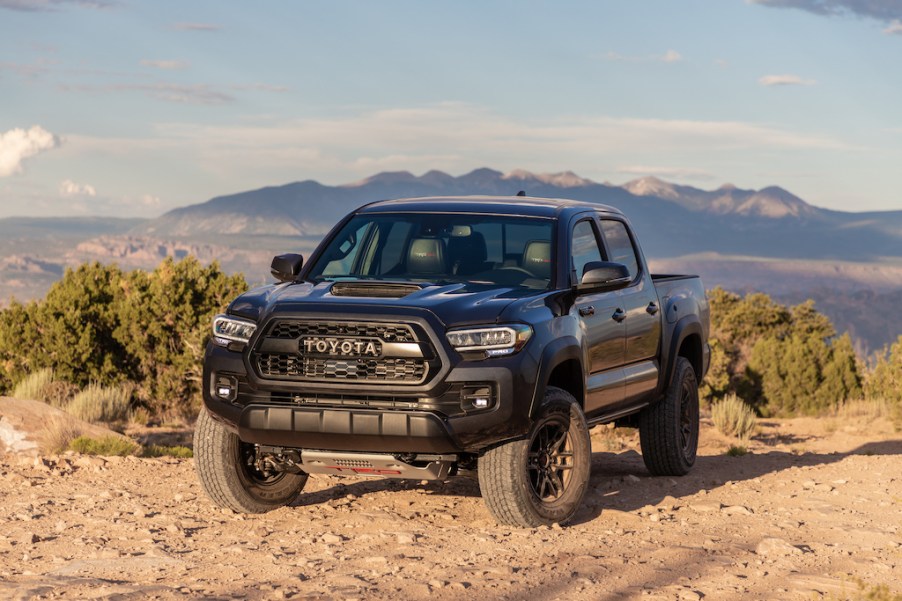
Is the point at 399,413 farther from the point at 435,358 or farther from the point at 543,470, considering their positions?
the point at 543,470

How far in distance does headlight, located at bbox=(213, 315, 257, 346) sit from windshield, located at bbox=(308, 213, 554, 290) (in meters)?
1.06

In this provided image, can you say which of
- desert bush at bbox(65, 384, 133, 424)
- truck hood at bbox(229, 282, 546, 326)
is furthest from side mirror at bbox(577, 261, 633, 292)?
desert bush at bbox(65, 384, 133, 424)

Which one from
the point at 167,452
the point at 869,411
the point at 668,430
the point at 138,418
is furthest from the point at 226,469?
the point at 869,411

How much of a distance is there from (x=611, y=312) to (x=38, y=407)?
586 cm

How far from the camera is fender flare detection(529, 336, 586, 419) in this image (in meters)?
7.28

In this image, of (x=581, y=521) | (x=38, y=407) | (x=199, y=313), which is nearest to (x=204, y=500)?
(x=581, y=521)

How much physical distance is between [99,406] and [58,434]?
446 centimetres

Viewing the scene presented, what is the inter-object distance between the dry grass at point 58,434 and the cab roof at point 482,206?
393cm

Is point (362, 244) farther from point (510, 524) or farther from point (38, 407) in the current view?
point (38, 407)

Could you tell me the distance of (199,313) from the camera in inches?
795

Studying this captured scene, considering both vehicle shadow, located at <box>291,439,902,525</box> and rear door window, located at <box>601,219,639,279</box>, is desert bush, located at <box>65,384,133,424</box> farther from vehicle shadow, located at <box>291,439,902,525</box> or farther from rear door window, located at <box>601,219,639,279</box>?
rear door window, located at <box>601,219,639,279</box>

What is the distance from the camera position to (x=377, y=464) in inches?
285

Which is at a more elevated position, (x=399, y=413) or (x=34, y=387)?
(x=399, y=413)

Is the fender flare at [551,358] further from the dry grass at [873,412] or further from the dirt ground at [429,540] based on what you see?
the dry grass at [873,412]
